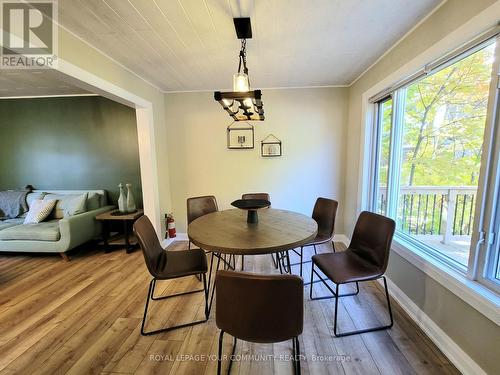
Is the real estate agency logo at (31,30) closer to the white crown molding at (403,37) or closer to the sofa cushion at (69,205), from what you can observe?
the sofa cushion at (69,205)

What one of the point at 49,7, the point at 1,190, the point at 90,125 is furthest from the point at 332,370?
the point at 1,190

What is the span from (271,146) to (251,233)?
213 centimetres

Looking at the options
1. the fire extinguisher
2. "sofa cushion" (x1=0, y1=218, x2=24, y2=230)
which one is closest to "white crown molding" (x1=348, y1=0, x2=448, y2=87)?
the fire extinguisher

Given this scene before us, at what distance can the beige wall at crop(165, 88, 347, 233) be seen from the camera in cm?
353

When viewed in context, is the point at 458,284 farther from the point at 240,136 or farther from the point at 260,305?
the point at 240,136

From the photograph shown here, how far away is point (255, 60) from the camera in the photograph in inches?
99.6

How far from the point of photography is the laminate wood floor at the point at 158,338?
4.93 feet

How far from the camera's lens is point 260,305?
1.04m

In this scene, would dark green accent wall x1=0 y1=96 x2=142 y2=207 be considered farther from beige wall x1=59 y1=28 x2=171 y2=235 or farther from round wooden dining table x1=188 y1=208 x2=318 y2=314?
round wooden dining table x1=188 y1=208 x2=318 y2=314

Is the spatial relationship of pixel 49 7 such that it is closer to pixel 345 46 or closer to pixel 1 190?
pixel 345 46

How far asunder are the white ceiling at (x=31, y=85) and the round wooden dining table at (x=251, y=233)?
242 cm

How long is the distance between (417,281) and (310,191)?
1.96m

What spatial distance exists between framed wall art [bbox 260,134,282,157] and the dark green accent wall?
2.16 metres

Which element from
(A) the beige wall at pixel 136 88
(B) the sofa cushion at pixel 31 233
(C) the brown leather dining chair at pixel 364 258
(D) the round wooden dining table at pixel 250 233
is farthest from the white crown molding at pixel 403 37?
(B) the sofa cushion at pixel 31 233
